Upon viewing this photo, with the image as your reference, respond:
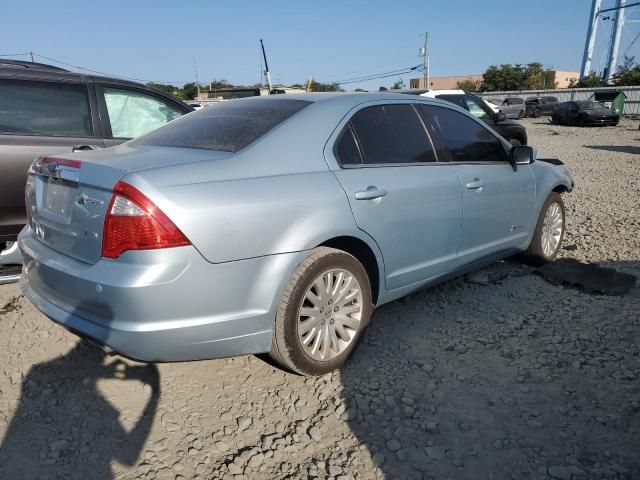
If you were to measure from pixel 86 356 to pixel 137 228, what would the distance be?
52.7 inches

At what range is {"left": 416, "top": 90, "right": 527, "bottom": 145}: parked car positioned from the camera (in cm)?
1165

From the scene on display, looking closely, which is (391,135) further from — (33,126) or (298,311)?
(33,126)

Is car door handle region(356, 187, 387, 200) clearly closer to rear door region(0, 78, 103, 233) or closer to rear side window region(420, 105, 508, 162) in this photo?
rear side window region(420, 105, 508, 162)

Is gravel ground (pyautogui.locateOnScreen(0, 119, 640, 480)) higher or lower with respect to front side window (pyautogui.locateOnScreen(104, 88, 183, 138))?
lower

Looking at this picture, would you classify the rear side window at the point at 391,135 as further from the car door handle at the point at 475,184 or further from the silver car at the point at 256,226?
the car door handle at the point at 475,184

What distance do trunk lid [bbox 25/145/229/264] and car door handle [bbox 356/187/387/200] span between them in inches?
30.7

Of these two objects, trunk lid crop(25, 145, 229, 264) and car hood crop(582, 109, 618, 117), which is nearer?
trunk lid crop(25, 145, 229, 264)

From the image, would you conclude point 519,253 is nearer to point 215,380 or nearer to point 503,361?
point 503,361

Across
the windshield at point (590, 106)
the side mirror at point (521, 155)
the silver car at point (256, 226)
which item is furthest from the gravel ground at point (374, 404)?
the windshield at point (590, 106)

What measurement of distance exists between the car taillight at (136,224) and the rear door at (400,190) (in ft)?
3.34

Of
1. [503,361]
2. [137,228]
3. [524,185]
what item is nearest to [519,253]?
[524,185]

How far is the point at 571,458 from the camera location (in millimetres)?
2156

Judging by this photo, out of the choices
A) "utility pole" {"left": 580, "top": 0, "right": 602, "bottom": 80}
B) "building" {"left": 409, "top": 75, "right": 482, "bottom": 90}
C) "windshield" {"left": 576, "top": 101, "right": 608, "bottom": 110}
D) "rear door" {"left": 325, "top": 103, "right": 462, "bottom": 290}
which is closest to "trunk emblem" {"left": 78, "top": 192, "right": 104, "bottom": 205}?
"rear door" {"left": 325, "top": 103, "right": 462, "bottom": 290}

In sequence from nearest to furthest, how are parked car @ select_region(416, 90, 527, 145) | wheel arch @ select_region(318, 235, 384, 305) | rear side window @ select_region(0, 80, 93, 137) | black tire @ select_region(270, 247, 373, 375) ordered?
black tire @ select_region(270, 247, 373, 375)
wheel arch @ select_region(318, 235, 384, 305)
rear side window @ select_region(0, 80, 93, 137)
parked car @ select_region(416, 90, 527, 145)
